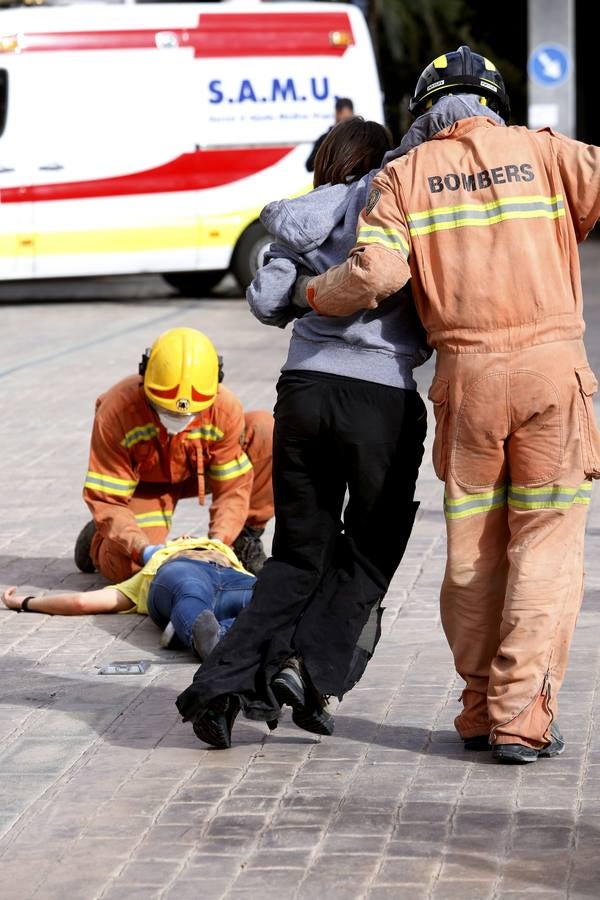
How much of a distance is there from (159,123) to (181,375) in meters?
11.6

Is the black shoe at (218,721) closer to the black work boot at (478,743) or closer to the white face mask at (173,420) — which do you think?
the black work boot at (478,743)

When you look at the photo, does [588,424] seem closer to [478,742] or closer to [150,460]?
[478,742]

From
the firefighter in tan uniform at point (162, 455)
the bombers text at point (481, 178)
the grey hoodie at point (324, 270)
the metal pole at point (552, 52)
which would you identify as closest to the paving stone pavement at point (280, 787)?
the firefighter in tan uniform at point (162, 455)

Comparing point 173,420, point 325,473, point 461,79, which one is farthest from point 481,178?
point 173,420

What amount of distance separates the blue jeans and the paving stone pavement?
0.38 feet

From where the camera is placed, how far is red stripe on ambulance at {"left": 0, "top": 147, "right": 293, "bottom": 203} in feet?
56.3

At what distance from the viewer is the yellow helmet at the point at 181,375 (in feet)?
20.5

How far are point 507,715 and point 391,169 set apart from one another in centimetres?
142

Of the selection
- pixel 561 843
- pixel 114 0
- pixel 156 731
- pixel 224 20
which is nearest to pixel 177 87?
pixel 224 20

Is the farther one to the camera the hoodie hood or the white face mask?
the white face mask

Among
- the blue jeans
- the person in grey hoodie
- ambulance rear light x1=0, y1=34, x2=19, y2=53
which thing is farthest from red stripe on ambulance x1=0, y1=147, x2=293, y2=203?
the person in grey hoodie

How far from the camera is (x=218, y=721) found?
4.70 metres

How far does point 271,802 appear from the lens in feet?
14.4

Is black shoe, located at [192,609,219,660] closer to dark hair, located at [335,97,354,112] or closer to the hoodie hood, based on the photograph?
the hoodie hood
